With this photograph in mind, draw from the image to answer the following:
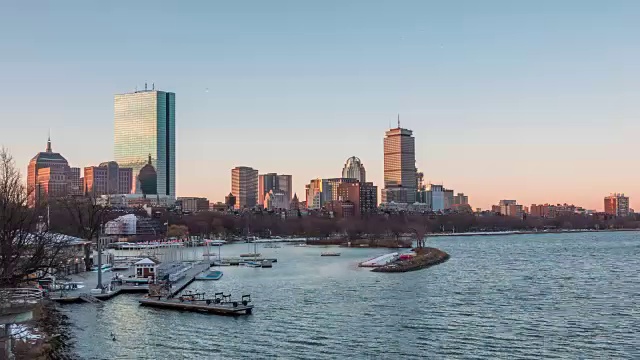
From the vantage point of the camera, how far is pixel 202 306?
4409 cm

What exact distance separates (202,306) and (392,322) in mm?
12454

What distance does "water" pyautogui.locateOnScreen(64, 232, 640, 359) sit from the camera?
106ft

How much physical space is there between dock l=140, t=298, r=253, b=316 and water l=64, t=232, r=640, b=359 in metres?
0.86

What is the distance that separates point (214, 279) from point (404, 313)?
1078 inches

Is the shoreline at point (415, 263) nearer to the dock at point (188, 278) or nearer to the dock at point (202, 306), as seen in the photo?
the dock at point (188, 278)

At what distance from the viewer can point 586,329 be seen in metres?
36.5

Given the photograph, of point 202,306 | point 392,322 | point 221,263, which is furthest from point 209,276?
point 392,322

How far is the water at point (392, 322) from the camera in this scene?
106 feet

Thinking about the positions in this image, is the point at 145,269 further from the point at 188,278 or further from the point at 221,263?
the point at 221,263

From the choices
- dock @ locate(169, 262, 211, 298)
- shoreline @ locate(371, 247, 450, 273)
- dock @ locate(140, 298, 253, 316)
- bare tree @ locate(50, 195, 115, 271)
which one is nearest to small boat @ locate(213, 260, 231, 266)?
dock @ locate(169, 262, 211, 298)

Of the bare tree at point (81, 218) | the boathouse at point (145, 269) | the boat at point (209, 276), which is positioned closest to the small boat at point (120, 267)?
the bare tree at point (81, 218)

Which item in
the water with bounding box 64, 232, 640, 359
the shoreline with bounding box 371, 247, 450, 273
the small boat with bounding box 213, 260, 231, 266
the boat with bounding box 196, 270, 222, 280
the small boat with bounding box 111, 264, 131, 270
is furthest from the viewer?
the small boat with bounding box 213, 260, 231, 266

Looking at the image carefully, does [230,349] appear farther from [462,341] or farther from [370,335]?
[462,341]

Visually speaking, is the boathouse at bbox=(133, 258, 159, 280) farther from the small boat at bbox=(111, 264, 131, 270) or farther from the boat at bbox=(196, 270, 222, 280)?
the small boat at bbox=(111, 264, 131, 270)
